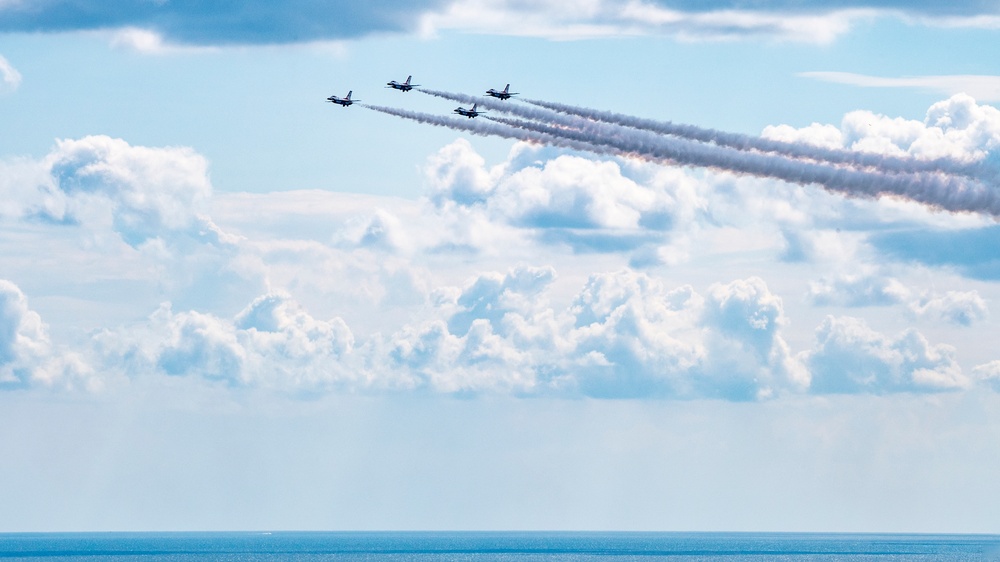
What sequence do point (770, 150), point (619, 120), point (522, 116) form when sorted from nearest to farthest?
1. point (770, 150)
2. point (619, 120)
3. point (522, 116)

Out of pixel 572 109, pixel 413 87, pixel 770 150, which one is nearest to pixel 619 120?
pixel 572 109

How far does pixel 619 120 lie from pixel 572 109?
380cm

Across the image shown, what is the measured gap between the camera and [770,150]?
294 ft

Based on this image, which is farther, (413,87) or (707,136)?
(413,87)

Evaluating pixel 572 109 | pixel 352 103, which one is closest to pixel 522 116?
pixel 572 109

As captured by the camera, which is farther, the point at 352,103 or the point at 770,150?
the point at 352,103

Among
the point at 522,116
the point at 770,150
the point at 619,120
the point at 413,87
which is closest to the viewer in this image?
the point at 770,150

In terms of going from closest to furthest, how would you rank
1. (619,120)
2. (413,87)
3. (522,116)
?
(619,120) < (522,116) < (413,87)

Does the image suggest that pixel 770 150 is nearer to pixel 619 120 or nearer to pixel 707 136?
pixel 707 136

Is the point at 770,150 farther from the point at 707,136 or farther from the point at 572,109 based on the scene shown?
the point at 572,109

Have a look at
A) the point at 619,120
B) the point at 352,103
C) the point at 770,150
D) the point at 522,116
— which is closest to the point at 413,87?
the point at 352,103

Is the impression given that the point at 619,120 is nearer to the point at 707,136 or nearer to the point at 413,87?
the point at 707,136

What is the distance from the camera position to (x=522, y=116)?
102 m

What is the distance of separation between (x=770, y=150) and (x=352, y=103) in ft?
154
